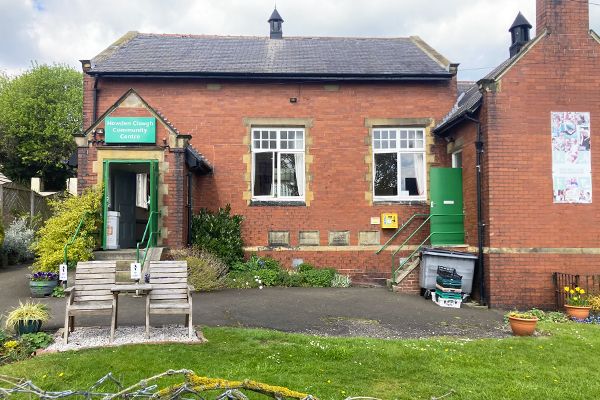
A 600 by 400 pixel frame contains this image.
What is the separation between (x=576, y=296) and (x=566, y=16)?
6.31 metres

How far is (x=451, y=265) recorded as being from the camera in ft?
35.2

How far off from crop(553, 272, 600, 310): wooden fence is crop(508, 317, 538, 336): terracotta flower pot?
10.7ft

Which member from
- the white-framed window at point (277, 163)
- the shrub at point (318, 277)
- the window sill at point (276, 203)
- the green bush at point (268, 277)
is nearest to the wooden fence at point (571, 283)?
the shrub at point (318, 277)

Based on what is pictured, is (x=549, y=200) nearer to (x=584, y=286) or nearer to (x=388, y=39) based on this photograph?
(x=584, y=286)

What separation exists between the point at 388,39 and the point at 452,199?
7.16 m

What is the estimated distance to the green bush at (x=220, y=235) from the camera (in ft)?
40.1

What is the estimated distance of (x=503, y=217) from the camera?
10.4 metres

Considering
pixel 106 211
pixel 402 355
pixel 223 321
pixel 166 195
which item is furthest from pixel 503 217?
pixel 106 211

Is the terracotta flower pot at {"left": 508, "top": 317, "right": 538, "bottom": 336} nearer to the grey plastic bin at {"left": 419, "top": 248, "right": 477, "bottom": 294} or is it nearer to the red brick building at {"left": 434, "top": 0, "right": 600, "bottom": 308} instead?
the red brick building at {"left": 434, "top": 0, "right": 600, "bottom": 308}

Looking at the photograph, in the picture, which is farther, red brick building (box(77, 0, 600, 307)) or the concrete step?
red brick building (box(77, 0, 600, 307))

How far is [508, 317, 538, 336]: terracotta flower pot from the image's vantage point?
732cm

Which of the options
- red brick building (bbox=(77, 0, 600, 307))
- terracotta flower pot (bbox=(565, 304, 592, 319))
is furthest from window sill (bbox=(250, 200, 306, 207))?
terracotta flower pot (bbox=(565, 304, 592, 319))

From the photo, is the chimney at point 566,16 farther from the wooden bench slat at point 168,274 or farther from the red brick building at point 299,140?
the wooden bench slat at point 168,274

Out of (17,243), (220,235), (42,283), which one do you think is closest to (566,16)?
(220,235)
